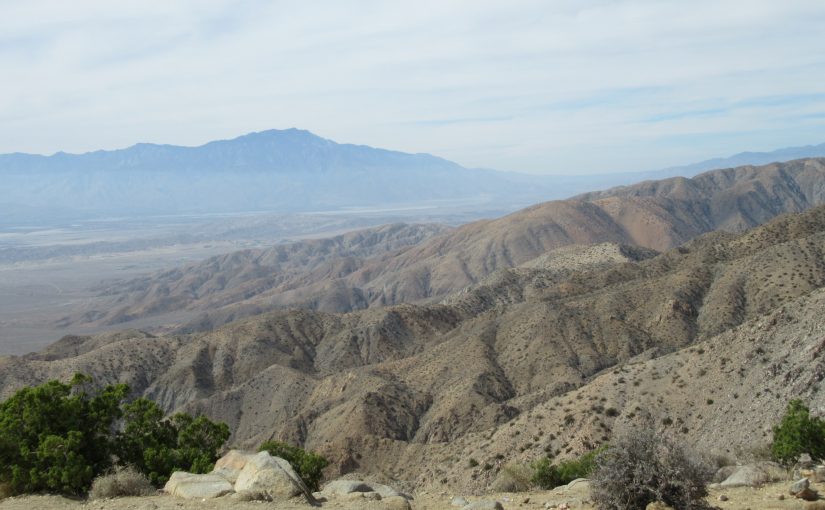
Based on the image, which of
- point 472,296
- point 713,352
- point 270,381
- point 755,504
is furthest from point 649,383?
point 472,296

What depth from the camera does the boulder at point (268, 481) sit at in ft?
56.5

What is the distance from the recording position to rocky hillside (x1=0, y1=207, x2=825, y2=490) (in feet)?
129

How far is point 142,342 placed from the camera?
303 ft

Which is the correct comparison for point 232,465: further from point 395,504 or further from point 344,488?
point 395,504

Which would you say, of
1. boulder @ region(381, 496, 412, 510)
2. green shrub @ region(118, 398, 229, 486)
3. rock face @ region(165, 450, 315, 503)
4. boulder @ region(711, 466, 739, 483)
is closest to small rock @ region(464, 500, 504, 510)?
boulder @ region(381, 496, 412, 510)

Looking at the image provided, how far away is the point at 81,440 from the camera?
73.2 ft

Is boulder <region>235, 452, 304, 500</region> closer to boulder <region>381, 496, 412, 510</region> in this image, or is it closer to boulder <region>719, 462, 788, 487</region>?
boulder <region>381, 496, 412, 510</region>

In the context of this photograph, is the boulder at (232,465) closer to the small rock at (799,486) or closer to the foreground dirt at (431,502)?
the foreground dirt at (431,502)

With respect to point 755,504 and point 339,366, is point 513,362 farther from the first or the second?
point 755,504

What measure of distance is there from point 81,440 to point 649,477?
17.0m

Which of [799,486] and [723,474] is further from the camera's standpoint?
[723,474]

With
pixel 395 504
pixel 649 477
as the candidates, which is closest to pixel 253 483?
pixel 395 504

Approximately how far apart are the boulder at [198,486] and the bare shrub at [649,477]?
8993 mm

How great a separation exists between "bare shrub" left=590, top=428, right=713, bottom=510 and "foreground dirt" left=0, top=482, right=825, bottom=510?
123cm
